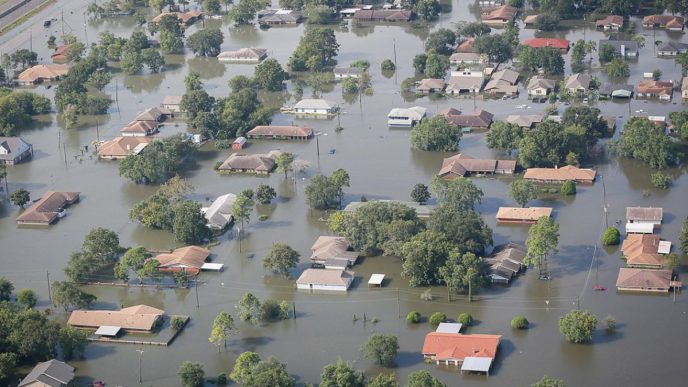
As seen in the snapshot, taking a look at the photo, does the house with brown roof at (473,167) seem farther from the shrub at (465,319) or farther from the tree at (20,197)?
the tree at (20,197)

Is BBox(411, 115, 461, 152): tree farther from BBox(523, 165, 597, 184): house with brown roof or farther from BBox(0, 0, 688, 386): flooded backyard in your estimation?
BBox(523, 165, 597, 184): house with brown roof

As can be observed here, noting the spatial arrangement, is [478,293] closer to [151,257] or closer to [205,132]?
[151,257]

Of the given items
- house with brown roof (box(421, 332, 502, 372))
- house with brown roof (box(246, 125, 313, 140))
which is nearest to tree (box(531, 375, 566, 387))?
house with brown roof (box(421, 332, 502, 372))

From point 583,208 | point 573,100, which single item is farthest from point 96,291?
point 573,100

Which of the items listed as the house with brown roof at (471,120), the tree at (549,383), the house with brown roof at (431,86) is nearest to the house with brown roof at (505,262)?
the tree at (549,383)

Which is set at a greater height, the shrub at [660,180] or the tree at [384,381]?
the shrub at [660,180]

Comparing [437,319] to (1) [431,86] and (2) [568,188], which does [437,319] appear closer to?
(2) [568,188]

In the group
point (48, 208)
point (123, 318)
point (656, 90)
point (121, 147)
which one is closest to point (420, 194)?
point (123, 318)
